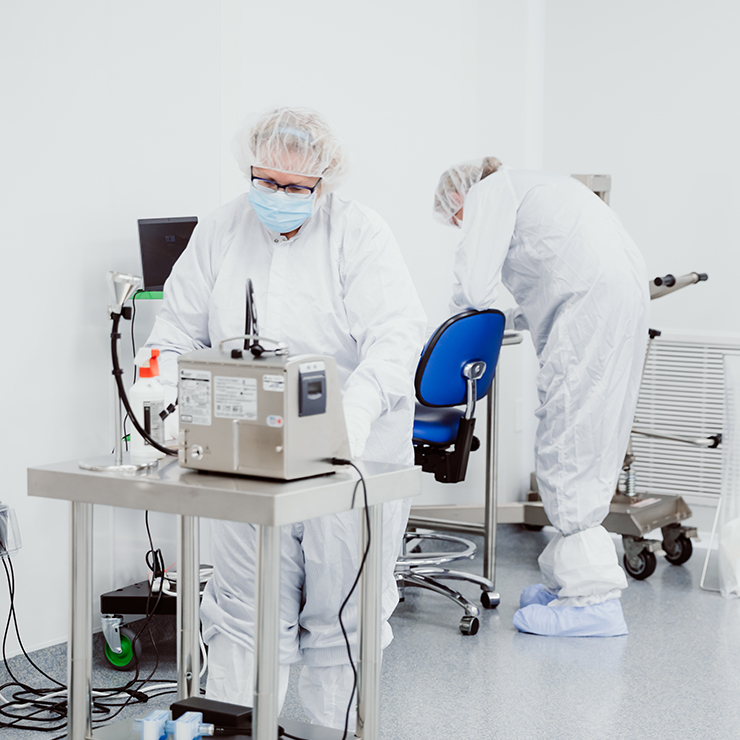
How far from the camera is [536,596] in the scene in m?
3.01

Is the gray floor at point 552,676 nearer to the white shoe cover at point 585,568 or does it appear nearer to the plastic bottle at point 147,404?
the white shoe cover at point 585,568

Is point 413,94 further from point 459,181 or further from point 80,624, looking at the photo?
point 80,624

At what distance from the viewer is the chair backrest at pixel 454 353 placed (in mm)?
2663

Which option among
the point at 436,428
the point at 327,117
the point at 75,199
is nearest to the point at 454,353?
the point at 436,428

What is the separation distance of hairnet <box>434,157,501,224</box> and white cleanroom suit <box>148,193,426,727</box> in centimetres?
128

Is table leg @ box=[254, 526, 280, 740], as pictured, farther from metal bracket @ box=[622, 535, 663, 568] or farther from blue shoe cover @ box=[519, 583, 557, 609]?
metal bracket @ box=[622, 535, 663, 568]

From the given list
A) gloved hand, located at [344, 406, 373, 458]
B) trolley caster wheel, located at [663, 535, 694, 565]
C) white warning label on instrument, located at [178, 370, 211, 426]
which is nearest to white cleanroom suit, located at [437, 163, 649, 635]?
trolley caster wheel, located at [663, 535, 694, 565]

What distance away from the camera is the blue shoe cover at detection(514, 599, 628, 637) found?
2791 millimetres

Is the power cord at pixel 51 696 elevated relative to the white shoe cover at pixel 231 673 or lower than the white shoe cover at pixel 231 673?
lower

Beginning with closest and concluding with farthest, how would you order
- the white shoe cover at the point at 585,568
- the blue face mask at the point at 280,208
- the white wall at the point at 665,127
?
the blue face mask at the point at 280,208, the white shoe cover at the point at 585,568, the white wall at the point at 665,127

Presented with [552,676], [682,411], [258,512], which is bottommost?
[552,676]

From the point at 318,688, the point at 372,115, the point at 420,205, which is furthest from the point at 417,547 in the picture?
the point at 318,688

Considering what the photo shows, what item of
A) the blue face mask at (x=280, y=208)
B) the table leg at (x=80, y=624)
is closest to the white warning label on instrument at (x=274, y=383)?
the table leg at (x=80, y=624)

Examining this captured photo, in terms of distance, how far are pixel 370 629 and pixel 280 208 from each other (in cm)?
77
